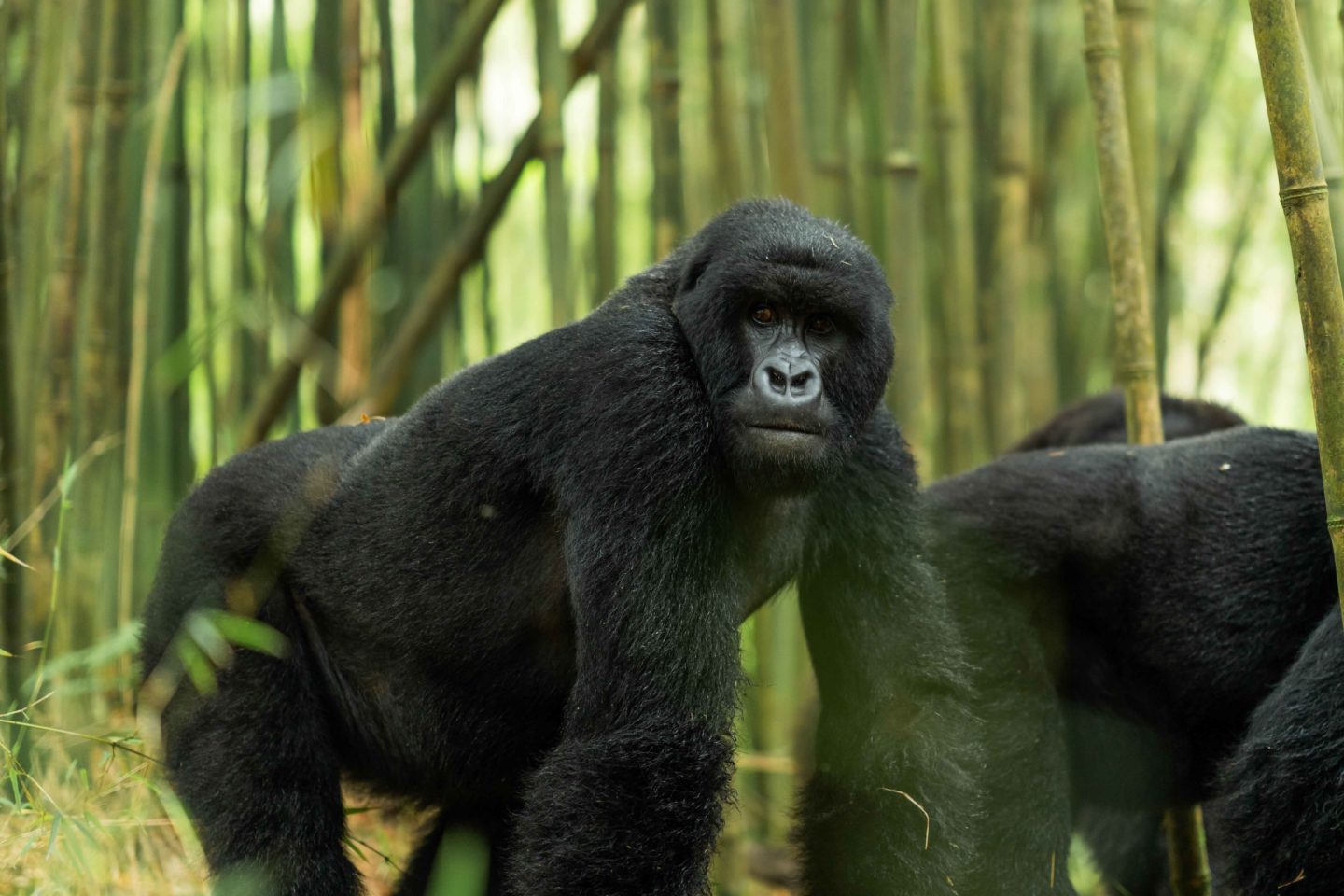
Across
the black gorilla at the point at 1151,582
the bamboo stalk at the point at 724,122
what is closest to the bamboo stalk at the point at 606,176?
the bamboo stalk at the point at 724,122

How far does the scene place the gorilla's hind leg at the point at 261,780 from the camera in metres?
3.05

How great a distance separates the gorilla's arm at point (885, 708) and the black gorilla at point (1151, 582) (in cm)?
75

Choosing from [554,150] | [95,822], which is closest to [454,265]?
[554,150]

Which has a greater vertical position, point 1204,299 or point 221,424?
point 1204,299

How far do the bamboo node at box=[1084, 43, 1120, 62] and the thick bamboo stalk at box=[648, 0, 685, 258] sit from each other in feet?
5.50

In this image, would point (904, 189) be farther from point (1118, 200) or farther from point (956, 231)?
point (956, 231)

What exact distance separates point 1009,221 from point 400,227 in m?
2.49

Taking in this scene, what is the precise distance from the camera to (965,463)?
5543 mm

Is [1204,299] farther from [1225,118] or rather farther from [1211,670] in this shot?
[1211,670]

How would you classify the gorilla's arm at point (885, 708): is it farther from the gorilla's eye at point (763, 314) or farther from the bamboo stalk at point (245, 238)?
the bamboo stalk at point (245, 238)

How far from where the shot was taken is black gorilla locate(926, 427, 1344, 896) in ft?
13.0

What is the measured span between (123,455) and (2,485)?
779 millimetres

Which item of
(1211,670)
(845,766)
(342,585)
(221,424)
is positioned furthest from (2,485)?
(1211,670)

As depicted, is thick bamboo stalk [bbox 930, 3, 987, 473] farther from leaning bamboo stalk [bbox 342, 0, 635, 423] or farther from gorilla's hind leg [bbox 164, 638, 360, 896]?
gorilla's hind leg [bbox 164, 638, 360, 896]
